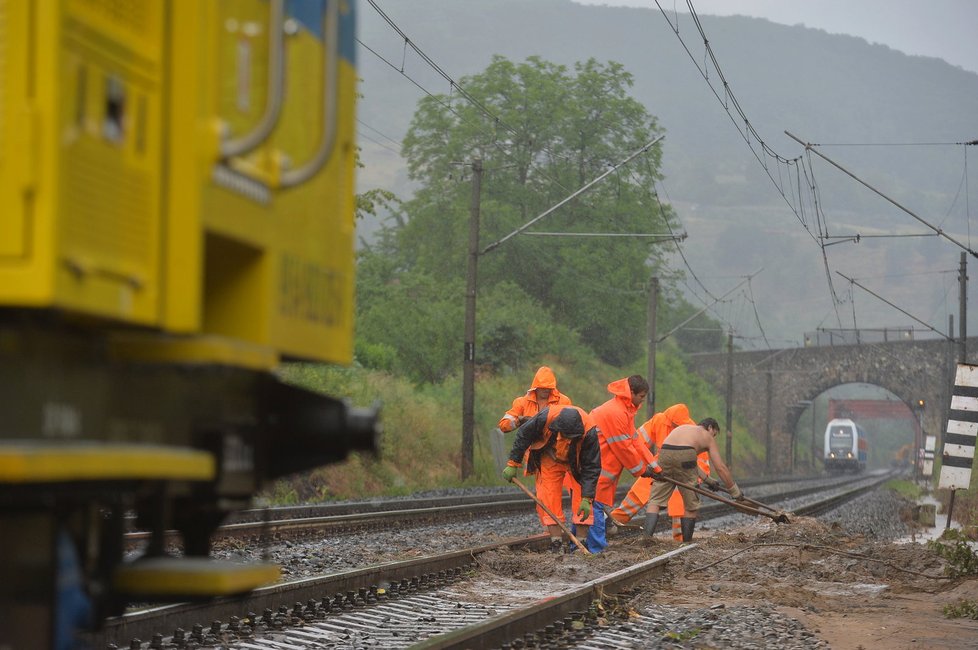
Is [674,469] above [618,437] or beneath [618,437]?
beneath

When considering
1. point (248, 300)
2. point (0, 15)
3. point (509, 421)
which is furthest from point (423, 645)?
point (509, 421)

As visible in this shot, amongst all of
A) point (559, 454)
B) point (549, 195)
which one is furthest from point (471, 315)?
point (549, 195)

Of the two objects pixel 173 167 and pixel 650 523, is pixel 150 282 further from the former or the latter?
pixel 650 523

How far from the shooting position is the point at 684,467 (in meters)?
15.5

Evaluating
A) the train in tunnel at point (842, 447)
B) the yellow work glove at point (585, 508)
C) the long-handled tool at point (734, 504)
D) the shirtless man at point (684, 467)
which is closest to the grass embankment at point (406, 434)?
the shirtless man at point (684, 467)

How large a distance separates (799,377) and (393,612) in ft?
260

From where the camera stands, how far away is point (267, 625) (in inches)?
308

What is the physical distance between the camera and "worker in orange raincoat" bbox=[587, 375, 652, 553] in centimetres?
1370

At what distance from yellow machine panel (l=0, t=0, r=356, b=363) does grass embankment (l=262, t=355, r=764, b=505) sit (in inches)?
583

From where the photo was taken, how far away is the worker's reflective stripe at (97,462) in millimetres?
2936

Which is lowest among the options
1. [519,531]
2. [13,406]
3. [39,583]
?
[519,531]

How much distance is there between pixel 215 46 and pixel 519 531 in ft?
45.4

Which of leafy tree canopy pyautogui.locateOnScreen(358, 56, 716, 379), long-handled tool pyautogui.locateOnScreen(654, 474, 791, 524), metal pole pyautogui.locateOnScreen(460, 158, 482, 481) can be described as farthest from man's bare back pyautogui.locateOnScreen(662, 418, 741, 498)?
leafy tree canopy pyautogui.locateOnScreen(358, 56, 716, 379)

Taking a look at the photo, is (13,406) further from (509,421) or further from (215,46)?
(509,421)
